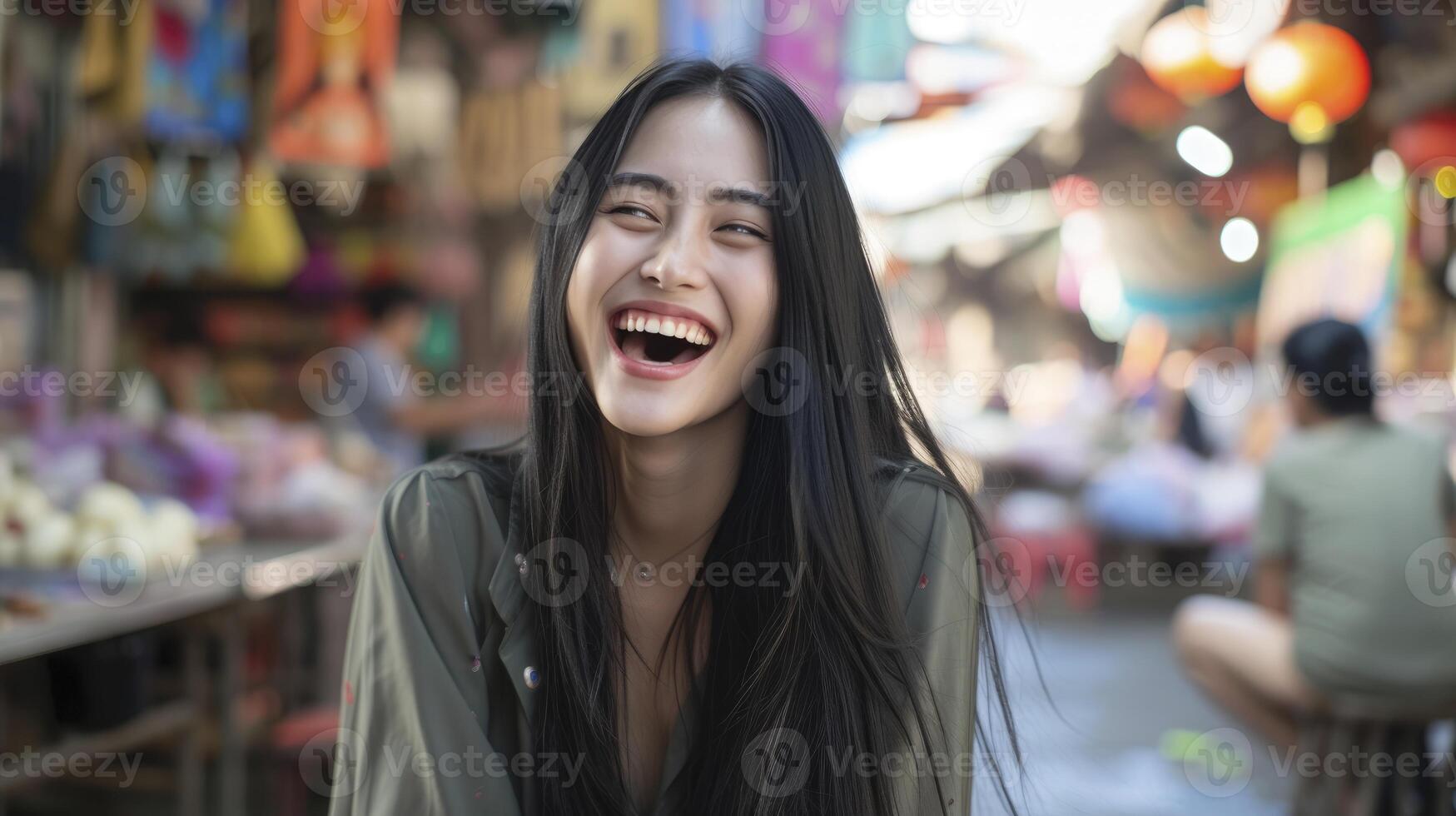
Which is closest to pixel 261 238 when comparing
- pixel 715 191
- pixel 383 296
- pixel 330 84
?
pixel 330 84

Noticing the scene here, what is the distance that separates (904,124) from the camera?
864cm

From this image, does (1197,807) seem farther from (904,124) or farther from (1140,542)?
(904,124)

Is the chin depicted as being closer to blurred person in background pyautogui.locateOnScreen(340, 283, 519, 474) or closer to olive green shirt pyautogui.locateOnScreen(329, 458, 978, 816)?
olive green shirt pyautogui.locateOnScreen(329, 458, 978, 816)

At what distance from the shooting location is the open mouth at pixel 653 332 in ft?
4.93

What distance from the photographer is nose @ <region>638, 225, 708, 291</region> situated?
58.1 inches

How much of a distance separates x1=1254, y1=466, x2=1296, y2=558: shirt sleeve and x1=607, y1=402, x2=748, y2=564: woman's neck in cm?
225

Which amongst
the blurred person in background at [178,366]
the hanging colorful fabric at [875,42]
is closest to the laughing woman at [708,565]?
the blurred person in background at [178,366]

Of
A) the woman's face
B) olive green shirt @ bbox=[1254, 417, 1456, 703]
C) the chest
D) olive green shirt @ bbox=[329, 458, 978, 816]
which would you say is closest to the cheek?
the woman's face

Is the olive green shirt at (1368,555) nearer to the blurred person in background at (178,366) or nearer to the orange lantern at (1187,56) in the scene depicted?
the orange lantern at (1187,56)

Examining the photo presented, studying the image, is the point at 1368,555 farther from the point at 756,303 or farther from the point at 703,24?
the point at 703,24

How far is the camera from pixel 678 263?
148 cm

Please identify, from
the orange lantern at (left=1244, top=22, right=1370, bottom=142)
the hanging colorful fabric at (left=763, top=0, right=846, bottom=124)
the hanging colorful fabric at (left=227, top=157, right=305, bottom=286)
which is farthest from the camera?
the hanging colorful fabric at (left=763, top=0, right=846, bottom=124)

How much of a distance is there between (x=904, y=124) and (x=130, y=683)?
23.1 ft

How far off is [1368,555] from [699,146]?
8.19 ft
